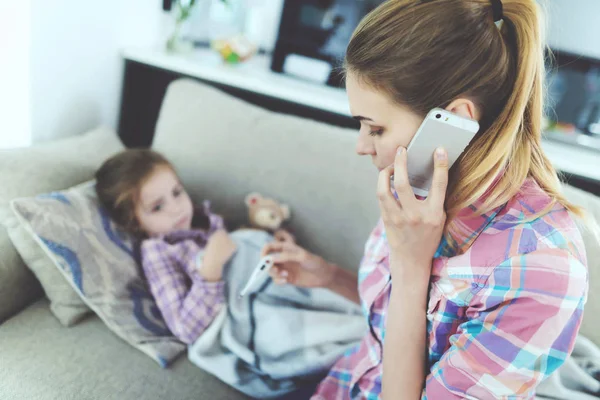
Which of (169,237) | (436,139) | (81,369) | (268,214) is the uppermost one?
(436,139)

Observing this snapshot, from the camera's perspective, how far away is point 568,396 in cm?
97

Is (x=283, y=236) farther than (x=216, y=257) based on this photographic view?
Yes

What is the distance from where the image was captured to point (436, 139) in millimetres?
646

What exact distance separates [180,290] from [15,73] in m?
0.78

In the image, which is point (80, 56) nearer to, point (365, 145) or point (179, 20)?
point (179, 20)

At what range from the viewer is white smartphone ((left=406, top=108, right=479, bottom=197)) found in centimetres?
63

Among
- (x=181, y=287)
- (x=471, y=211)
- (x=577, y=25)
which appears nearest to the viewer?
(x=471, y=211)

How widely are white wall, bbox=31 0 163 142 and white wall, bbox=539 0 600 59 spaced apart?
1.51 metres

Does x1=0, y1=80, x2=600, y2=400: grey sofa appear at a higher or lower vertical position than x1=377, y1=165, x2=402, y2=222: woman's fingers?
lower

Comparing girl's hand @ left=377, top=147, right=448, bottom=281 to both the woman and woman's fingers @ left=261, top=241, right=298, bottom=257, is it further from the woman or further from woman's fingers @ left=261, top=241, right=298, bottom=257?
woman's fingers @ left=261, top=241, right=298, bottom=257

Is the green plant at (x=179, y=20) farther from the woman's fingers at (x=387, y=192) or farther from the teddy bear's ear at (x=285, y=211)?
the woman's fingers at (x=387, y=192)

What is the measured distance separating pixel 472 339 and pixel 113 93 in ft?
5.05

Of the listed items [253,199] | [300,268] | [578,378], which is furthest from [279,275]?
[578,378]

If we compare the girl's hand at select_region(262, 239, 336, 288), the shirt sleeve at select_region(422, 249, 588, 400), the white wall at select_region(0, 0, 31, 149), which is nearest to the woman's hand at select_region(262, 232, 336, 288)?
the girl's hand at select_region(262, 239, 336, 288)
